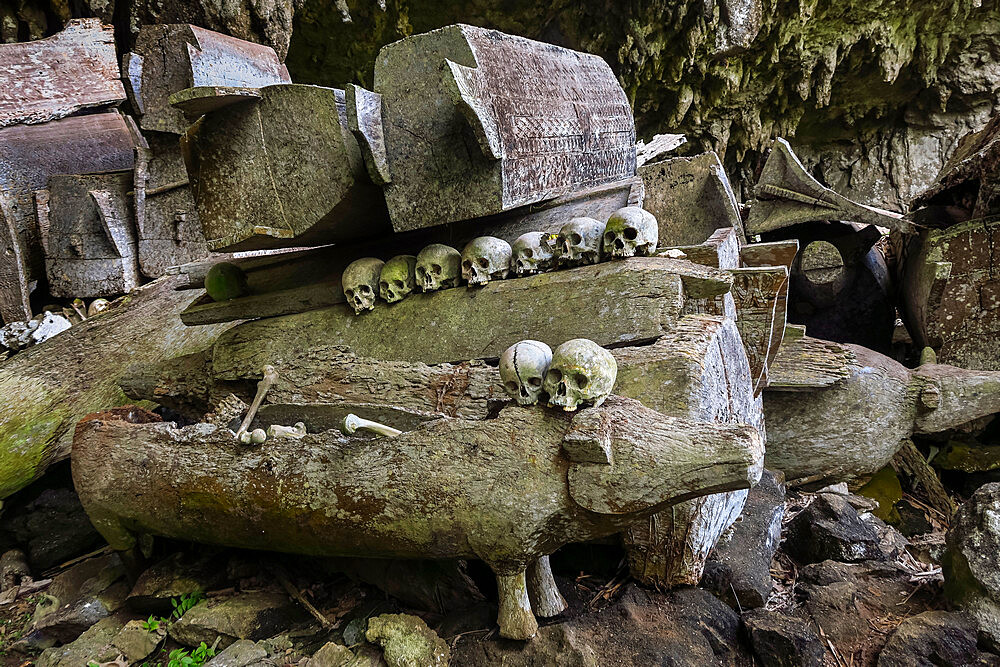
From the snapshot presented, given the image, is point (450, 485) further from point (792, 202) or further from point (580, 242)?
point (792, 202)

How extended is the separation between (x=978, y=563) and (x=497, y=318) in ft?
6.61

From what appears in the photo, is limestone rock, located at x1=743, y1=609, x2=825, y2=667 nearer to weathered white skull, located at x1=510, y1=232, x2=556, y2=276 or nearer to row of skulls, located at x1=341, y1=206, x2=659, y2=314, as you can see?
row of skulls, located at x1=341, y1=206, x2=659, y2=314

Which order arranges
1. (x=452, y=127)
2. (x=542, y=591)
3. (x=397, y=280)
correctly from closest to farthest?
(x=542, y=591) → (x=452, y=127) → (x=397, y=280)

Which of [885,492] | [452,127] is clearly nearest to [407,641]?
[452,127]

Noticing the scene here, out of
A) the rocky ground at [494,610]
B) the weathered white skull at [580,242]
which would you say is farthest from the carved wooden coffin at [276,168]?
the rocky ground at [494,610]

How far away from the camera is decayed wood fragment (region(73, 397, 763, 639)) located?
1.81 metres

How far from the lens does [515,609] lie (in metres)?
2.01

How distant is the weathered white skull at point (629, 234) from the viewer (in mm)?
2572

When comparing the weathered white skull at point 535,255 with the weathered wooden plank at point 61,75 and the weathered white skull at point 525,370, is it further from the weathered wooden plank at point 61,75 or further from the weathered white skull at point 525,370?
the weathered wooden plank at point 61,75

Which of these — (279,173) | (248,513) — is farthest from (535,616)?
(279,173)

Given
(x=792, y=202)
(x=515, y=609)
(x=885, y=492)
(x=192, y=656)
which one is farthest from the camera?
(x=792, y=202)

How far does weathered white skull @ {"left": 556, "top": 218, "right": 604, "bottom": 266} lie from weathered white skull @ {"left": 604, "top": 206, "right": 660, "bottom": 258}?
0.17 feet

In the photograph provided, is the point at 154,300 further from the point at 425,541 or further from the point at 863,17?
the point at 863,17

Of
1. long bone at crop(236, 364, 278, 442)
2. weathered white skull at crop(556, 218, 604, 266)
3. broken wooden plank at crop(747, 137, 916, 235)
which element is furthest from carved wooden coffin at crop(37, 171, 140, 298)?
broken wooden plank at crop(747, 137, 916, 235)
